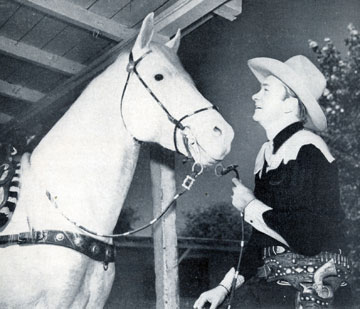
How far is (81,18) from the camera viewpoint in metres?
1.72

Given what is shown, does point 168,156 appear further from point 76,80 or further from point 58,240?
point 58,240

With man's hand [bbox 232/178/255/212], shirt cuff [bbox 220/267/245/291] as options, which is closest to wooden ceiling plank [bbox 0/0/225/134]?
man's hand [bbox 232/178/255/212]

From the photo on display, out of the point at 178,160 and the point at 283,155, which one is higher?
the point at 178,160

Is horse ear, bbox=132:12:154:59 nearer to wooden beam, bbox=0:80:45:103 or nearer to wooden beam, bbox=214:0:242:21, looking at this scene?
wooden beam, bbox=214:0:242:21

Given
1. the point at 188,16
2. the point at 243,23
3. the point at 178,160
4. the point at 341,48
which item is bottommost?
the point at 178,160

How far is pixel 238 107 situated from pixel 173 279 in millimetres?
829

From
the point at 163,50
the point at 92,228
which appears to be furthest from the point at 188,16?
the point at 92,228

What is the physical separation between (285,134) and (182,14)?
0.68m

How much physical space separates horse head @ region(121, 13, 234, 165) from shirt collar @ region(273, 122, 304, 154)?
6.2 inches

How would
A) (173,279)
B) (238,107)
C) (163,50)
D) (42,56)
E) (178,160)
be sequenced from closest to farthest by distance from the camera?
1. (163,50)
2. (173,279)
3. (42,56)
4. (238,107)
5. (178,160)

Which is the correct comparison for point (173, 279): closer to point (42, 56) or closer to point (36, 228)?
point (36, 228)

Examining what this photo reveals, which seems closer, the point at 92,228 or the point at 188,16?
the point at 92,228

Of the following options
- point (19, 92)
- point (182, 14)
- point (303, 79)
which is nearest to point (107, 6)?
point (182, 14)

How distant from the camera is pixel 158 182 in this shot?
181 cm
